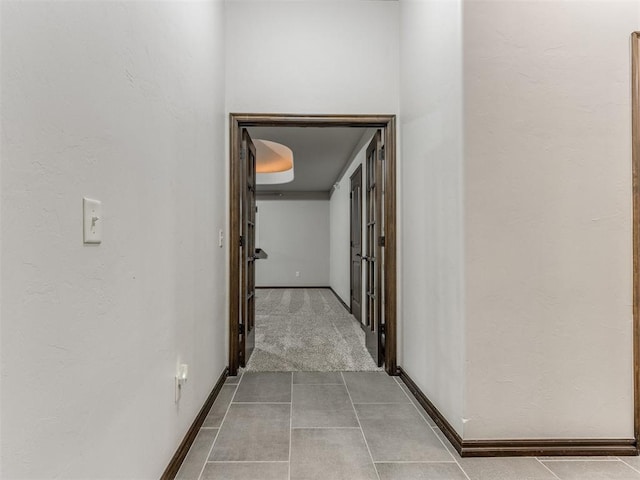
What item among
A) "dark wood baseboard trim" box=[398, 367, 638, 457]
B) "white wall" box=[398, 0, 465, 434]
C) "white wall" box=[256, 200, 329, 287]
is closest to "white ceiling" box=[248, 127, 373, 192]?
"white wall" box=[398, 0, 465, 434]

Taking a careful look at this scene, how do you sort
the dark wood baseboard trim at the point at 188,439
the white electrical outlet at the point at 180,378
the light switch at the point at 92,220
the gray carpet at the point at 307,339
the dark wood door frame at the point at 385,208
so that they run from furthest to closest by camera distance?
1. the gray carpet at the point at 307,339
2. the dark wood door frame at the point at 385,208
3. the white electrical outlet at the point at 180,378
4. the dark wood baseboard trim at the point at 188,439
5. the light switch at the point at 92,220

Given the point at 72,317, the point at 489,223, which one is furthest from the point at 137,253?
the point at 489,223

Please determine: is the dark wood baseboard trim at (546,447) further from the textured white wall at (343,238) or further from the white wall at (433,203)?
the textured white wall at (343,238)

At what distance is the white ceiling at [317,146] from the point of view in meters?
4.46

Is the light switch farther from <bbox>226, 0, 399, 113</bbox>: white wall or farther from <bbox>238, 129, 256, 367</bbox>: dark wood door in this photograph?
<bbox>226, 0, 399, 113</bbox>: white wall

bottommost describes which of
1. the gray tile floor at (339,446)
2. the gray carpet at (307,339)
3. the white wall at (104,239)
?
the gray carpet at (307,339)

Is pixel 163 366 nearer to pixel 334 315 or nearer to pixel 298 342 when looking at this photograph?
pixel 298 342

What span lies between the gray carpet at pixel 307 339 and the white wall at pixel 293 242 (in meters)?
2.54

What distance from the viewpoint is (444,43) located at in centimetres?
196

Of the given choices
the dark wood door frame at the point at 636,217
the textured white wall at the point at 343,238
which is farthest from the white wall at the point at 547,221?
the textured white wall at the point at 343,238

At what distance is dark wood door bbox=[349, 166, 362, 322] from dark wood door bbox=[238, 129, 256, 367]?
1.49 m

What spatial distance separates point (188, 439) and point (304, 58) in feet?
8.34

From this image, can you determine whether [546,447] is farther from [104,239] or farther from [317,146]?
[317,146]

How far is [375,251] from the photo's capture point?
10.5ft
